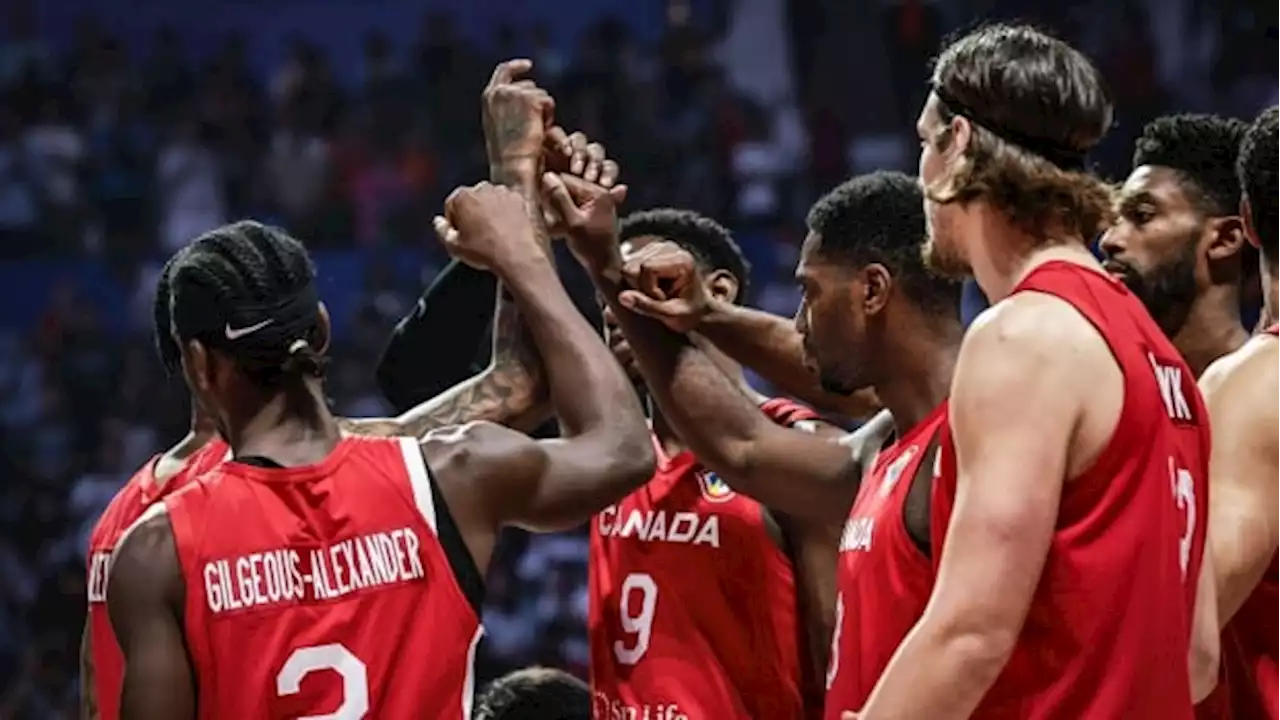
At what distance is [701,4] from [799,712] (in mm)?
9538

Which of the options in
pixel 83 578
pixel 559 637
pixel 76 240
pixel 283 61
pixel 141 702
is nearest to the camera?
pixel 141 702

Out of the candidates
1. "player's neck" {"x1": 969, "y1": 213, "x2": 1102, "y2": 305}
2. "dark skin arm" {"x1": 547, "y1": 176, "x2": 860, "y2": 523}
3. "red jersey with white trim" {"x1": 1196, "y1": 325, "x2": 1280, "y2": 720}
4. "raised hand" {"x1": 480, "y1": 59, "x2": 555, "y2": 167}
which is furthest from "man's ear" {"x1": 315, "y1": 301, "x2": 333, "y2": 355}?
"red jersey with white trim" {"x1": 1196, "y1": 325, "x2": 1280, "y2": 720}

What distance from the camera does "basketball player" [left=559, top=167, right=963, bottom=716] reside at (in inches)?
130

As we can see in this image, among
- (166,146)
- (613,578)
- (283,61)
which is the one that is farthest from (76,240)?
(613,578)

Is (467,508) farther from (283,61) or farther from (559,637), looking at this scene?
(283,61)

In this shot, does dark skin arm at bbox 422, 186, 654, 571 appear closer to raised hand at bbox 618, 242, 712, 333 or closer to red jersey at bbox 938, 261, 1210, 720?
raised hand at bbox 618, 242, 712, 333

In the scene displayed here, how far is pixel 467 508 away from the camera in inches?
135

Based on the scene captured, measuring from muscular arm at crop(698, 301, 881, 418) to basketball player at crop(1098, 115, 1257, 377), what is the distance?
811 millimetres

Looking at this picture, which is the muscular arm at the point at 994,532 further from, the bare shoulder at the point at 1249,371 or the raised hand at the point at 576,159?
the raised hand at the point at 576,159

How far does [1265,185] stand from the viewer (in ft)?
12.2

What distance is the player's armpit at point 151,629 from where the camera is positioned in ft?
10.7

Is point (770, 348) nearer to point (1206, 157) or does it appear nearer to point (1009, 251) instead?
point (1206, 157)

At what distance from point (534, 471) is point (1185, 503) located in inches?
42.8

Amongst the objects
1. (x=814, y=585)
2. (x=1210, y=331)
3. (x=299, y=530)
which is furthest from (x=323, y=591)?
(x=1210, y=331)
